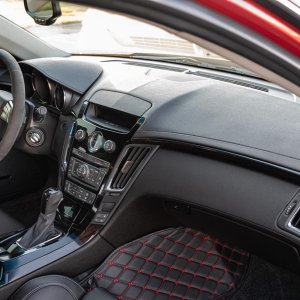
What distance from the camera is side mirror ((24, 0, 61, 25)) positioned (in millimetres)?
1328

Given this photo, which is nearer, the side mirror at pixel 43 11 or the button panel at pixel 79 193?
the side mirror at pixel 43 11

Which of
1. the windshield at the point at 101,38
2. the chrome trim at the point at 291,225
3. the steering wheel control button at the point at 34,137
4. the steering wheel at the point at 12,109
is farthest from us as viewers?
the windshield at the point at 101,38

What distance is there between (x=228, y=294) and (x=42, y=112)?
3.79 feet

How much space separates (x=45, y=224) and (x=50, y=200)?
0.40 feet

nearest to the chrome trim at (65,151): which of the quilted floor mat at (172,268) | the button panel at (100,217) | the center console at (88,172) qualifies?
the center console at (88,172)

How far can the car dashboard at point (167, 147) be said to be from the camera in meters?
1.63

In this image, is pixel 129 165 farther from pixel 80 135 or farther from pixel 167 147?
pixel 80 135

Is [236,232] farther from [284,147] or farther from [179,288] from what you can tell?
[179,288]

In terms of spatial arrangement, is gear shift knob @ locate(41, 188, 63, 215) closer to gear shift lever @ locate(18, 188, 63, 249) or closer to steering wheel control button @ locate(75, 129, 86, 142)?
gear shift lever @ locate(18, 188, 63, 249)

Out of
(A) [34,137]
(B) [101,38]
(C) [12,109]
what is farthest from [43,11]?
(B) [101,38]

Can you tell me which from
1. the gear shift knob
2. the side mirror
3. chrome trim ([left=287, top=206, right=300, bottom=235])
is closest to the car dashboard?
chrome trim ([left=287, top=206, right=300, bottom=235])

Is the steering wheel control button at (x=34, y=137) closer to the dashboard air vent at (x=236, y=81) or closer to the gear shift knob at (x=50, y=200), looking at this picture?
the gear shift knob at (x=50, y=200)

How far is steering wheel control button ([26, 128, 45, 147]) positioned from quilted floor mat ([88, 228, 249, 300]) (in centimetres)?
61

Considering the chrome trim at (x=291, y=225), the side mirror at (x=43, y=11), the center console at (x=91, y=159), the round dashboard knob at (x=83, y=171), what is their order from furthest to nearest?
the round dashboard knob at (x=83, y=171), the center console at (x=91, y=159), the chrome trim at (x=291, y=225), the side mirror at (x=43, y=11)
